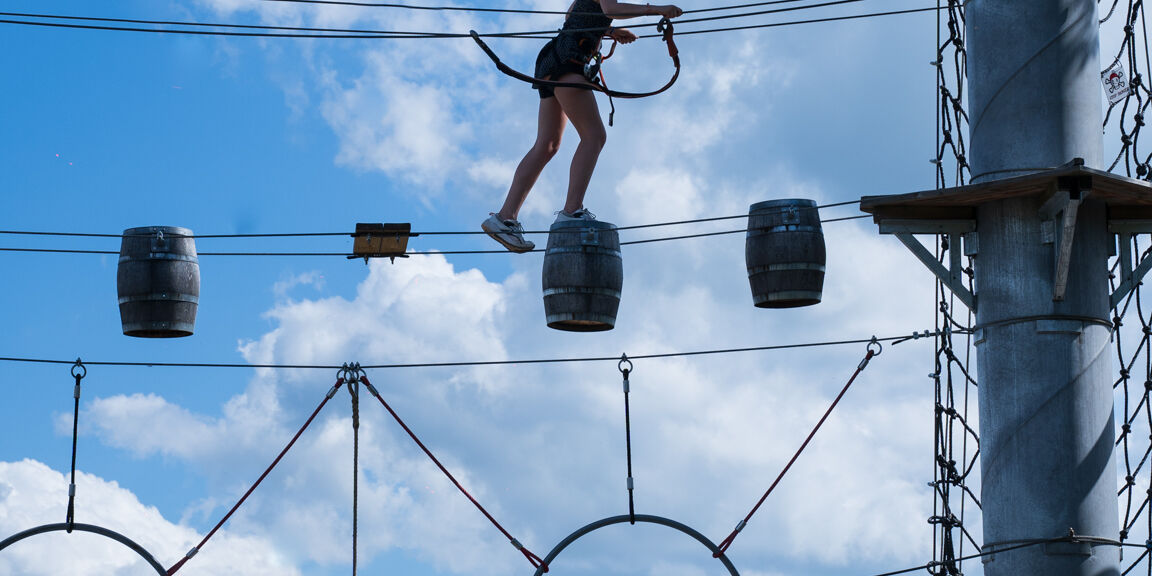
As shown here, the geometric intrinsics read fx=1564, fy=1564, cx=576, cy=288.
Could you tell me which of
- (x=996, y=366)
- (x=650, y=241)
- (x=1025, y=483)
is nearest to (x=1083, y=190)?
(x=996, y=366)

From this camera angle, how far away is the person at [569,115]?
33.3 feet

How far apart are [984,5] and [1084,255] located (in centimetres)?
154

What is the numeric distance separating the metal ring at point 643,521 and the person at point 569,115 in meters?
1.95

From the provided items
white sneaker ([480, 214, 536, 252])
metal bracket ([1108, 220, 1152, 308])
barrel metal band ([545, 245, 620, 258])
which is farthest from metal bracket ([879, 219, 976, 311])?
white sneaker ([480, 214, 536, 252])

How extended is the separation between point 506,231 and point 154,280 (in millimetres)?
2471

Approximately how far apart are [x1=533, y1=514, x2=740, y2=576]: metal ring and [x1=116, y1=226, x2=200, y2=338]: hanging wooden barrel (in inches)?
123

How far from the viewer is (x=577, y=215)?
10359 mm

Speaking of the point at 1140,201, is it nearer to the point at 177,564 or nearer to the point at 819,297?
the point at 819,297

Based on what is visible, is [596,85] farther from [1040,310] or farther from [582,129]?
[1040,310]

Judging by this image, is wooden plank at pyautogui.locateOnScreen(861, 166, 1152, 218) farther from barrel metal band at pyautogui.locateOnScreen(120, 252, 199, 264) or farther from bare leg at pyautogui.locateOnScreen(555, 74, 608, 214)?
barrel metal band at pyautogui.locateOnScreen(120, 252, 199, 264)

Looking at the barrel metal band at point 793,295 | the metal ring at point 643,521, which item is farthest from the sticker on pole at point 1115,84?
the metal ring at point 643,521

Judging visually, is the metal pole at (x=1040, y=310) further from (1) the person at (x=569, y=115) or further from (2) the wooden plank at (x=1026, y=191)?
(1) the person at (x=569, y=115)

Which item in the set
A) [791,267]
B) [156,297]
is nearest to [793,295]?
[791,267]

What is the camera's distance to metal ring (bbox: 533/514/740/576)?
9.62 m
